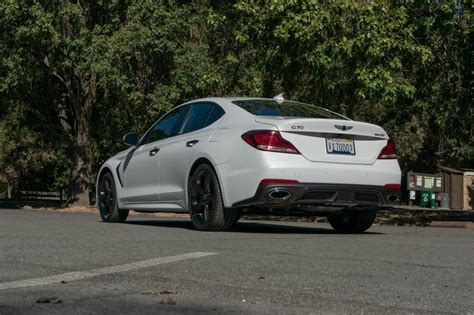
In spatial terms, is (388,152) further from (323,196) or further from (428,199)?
(428,199)

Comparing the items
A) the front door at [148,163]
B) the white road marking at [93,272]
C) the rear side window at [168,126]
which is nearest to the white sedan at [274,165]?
the rear side window at [168,126]

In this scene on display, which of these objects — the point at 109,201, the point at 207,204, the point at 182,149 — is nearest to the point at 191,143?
the point at 182,149

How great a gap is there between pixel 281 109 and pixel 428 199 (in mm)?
34038

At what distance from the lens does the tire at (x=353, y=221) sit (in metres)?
10.7

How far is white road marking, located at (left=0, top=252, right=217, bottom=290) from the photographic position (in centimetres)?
561

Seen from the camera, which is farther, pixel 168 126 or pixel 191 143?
pixel 168 126

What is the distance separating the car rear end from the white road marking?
228cm

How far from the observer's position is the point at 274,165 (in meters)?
9.28

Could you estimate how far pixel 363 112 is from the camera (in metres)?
33.7

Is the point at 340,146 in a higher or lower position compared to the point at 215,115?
lower

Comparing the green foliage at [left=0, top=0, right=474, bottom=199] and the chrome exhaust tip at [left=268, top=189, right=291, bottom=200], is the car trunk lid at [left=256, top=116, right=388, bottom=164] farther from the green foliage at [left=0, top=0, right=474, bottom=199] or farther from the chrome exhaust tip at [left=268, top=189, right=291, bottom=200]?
the green foliage at [left=0, top=0, right=474, bottom=199]

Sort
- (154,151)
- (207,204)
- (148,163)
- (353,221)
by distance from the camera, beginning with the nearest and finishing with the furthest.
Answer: (207,204)
(353,221)
(154,151)
(148,163)

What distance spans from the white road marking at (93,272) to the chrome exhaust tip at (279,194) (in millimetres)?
2200

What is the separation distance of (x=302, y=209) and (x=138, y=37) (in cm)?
1426
